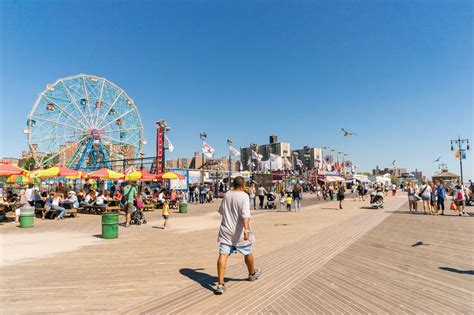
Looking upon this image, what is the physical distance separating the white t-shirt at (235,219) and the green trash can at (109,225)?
17.9 feet

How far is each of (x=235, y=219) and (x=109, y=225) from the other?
5.76 metres

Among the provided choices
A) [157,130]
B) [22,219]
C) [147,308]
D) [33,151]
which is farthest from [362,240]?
[33,151]

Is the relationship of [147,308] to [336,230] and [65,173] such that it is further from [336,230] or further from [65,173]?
[65,173]

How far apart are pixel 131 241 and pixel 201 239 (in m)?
2.04

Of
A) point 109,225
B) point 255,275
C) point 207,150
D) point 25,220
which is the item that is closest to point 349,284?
point 255,275

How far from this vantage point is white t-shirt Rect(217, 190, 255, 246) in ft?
15.4

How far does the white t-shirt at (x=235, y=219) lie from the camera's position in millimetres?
4703

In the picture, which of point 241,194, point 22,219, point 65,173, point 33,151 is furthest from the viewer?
point 33,151

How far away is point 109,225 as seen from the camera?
8930 millimetres

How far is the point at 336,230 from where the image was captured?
10406 millimetres

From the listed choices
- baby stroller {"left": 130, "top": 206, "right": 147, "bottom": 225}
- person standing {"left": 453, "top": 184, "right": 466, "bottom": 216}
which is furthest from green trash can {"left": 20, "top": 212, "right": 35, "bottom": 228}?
person standing {"left": 453, "top": 184, "right": 466, "bottom": 216}

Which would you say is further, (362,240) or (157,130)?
(157,130)

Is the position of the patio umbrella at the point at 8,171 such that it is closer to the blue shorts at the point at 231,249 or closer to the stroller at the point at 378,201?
the blue shorts at the point at 231,249

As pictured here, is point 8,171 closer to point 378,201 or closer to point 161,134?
point 161,134
